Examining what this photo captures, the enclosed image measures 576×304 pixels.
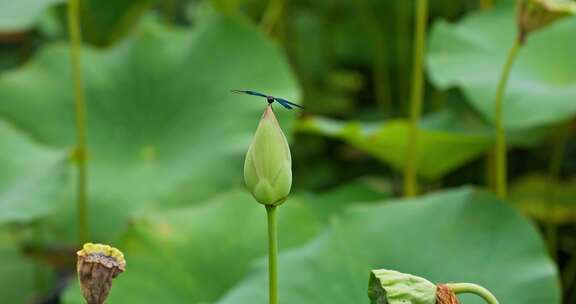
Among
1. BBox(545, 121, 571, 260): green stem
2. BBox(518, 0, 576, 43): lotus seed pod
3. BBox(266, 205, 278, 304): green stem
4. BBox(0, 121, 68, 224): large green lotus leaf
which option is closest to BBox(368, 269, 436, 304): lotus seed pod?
BBox(266, 205, 278, 304): green stem

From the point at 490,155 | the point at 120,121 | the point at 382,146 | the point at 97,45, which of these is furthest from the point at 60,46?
the point at 490,155

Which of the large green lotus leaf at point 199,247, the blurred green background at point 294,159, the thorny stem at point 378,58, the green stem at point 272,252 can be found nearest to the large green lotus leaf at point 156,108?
the blurred green background at point 294,159

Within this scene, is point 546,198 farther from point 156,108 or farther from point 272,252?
point 272,252

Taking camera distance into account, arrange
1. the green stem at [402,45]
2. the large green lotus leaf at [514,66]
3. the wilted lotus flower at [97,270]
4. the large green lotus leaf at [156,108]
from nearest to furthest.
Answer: the wilted lotus flower at [97,270] → the large green lotus leaf at [514,66] → the large green lotus leaf at [156,108] → the green stem at [402,45]

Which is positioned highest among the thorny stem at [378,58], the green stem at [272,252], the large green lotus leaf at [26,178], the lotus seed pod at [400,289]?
the thorny stem at [378,58]

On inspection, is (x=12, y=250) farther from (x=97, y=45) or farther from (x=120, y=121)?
(x=97, y=45)

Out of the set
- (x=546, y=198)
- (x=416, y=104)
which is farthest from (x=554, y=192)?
(x=416, y=104)

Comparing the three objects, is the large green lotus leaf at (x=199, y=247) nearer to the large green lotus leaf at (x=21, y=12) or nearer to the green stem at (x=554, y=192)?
the large green lotus leaf at (x=21, y=12)
